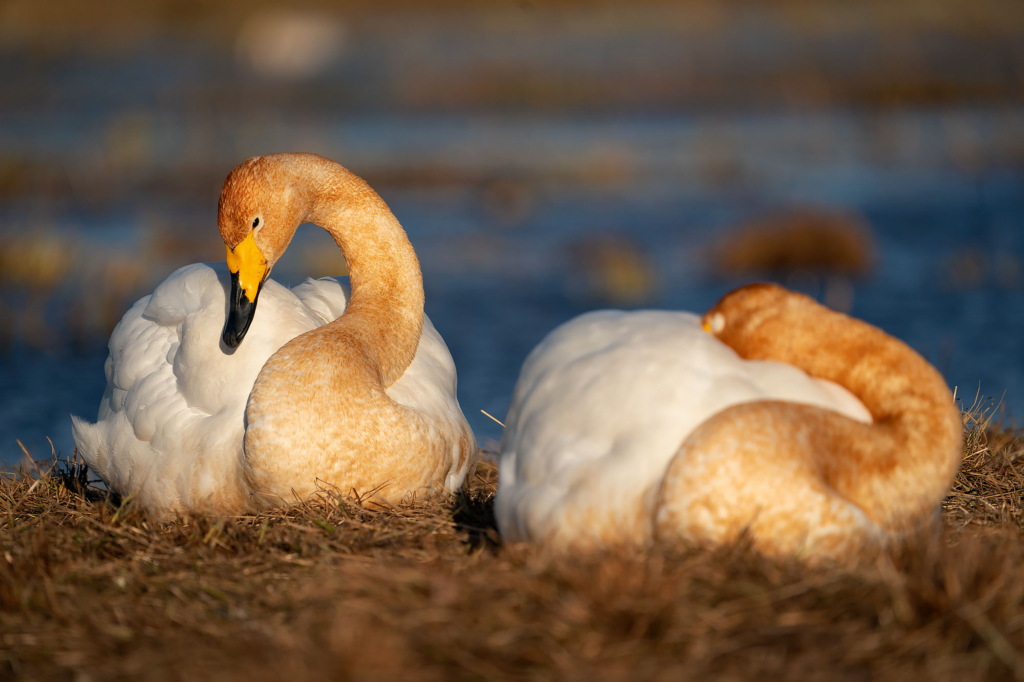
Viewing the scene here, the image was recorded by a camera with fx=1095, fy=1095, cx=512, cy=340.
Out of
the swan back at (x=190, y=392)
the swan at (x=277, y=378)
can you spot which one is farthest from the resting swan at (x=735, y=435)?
the swan back at (x=190, y=392)

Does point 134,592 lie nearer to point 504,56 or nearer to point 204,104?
point 204,104

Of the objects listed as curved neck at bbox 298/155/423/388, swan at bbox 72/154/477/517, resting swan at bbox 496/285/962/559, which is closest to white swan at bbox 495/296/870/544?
resting swan at bbox 496/285/962/559

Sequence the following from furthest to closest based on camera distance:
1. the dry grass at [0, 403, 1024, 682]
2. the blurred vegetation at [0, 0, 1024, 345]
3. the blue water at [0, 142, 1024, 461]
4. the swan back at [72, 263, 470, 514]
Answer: the blurred vegetation at [0, 0, 1024, 345], the blue water at [0, 142, 1024, 461], the swan back at [72, 263, 470, 514], the dry grass at [0, 403, 1024, 682]

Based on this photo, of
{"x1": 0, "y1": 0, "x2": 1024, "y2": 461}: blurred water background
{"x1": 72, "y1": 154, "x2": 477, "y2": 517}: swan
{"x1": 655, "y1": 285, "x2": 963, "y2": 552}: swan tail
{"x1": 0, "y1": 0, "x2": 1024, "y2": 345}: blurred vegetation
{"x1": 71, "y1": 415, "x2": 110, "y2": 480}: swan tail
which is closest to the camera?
{"x1": 655, "y1": 285, "x2": 963, "y2": 552}: swan tail

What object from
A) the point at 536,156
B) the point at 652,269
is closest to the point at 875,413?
the point at 652,269

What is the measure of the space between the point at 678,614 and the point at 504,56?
100 feet

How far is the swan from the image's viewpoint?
4719mm

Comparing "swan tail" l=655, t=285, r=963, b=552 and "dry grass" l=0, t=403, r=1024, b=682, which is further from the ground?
"swan tail" l=655, t=285, r=963, b=552

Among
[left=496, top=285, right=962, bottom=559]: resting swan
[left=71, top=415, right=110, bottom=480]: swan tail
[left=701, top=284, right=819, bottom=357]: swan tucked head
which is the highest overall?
[left=701, top=284, right=819, bottom=357]: swan tucked head

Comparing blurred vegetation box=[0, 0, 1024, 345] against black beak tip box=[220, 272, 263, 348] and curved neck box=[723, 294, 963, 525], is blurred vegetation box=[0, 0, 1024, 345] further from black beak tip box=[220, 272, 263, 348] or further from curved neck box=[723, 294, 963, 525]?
curved neck box=[723, 294, 963, 525]

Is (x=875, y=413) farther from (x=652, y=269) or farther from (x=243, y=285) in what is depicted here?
(x=652, y=269)

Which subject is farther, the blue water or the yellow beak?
the blue water

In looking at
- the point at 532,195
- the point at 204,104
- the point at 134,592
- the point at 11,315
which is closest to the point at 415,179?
the point at 532,195

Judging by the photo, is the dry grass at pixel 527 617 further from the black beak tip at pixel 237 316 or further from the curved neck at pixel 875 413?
the black beak tip at pixel 237 316
